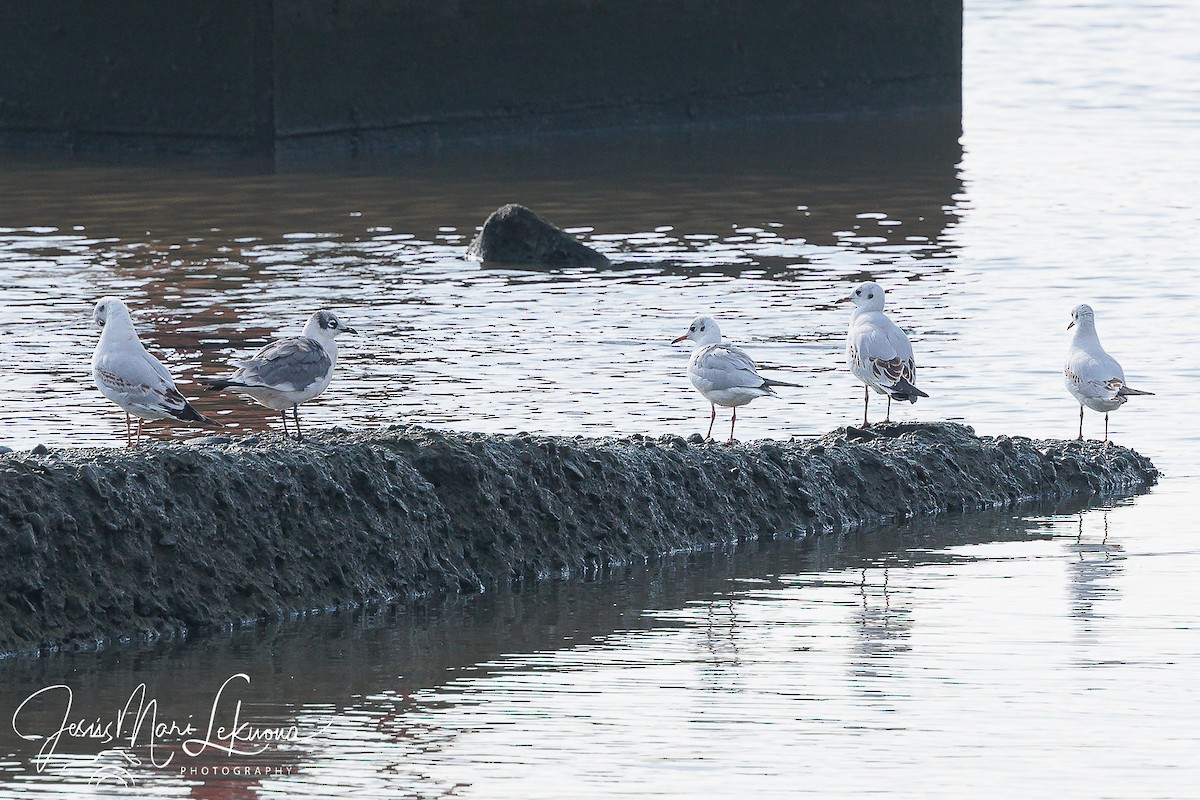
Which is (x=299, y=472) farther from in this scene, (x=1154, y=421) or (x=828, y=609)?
(x=1154, y=421)

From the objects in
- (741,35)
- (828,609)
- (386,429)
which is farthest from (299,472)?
(741,35)

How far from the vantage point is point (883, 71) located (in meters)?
32.7

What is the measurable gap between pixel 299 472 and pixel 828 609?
215 cm

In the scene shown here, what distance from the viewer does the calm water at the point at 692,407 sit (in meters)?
6.52

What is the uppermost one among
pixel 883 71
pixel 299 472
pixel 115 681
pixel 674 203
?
pixel 883 71

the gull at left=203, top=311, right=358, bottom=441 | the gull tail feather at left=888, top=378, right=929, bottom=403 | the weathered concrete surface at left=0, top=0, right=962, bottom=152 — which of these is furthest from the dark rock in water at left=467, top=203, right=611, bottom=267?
the gull at left=203, top=311, right=358, bottom=441

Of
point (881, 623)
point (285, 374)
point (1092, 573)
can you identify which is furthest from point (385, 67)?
point (881, 623)

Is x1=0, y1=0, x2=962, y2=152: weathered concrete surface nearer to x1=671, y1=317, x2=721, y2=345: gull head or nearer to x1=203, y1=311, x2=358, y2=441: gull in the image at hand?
x1=671, y1=317, x2=721, y2=345: gull head

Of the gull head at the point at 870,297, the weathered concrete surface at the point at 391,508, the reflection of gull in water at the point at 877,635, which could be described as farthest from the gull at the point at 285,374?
the gull head at the point at 870,297

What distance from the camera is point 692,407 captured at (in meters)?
12.8

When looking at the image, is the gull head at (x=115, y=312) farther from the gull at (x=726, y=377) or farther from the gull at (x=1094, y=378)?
the gull at (x=1094, y=378)

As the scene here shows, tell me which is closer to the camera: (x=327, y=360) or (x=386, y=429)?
(x=386, y=429)

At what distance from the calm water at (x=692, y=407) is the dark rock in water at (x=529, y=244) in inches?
13.0

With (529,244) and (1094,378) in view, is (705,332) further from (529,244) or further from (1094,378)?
(529,244)
